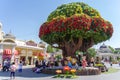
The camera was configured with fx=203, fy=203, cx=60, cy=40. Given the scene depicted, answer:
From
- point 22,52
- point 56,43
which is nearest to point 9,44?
point 22,52

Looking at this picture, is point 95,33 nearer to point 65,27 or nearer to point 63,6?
point 65,27

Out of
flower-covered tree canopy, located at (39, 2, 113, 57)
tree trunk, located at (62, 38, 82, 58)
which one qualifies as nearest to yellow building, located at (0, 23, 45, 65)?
flower-covered tree canopy, located at (39, 2, 113, 57)

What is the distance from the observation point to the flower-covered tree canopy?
2222 cm

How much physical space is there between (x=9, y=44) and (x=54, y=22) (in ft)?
71.6

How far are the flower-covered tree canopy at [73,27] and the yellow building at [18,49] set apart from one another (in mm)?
17391

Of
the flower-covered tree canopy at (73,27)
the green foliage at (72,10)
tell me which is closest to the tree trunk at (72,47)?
the flower-covered tree canopy at (73,27)

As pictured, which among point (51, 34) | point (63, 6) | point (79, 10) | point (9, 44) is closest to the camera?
point (51, 34)

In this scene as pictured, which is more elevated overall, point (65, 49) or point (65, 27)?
point (65, 27)

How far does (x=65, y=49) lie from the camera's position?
27.0 meters

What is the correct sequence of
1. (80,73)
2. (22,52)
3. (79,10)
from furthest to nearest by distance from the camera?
(22,52)
(79,10)
(80,73)

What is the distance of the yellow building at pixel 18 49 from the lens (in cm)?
4122

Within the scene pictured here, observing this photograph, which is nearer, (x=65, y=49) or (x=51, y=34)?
(x=51, y=34)

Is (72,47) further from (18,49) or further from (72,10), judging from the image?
(18,49)

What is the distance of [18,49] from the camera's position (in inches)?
1761
